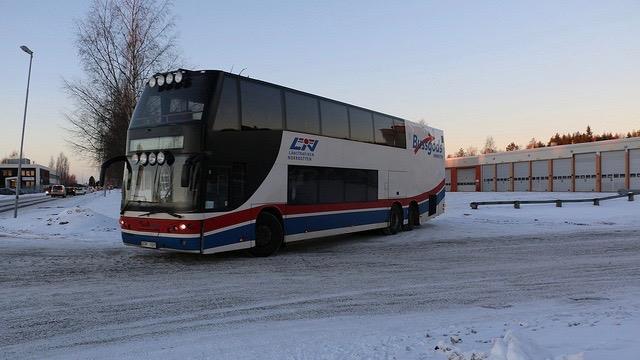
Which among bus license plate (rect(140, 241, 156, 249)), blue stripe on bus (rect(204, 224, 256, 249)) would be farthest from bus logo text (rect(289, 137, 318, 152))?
bus license plate (rect(140, 241, 156, 249))

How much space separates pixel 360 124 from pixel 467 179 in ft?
204

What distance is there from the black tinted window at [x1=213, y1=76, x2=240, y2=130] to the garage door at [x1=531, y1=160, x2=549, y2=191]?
54.8m

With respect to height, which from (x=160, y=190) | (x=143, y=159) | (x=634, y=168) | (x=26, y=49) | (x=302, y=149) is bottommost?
(x=160, y=190)

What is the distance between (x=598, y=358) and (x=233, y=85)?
8.85 metres

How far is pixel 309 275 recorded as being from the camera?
9766 millimetres

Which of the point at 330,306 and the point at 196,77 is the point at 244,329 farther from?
the point at 196,77

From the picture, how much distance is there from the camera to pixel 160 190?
10.9 meters

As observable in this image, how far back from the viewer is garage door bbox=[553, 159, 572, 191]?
55719 mm

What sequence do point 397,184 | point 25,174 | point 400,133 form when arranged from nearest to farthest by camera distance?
1. point 397,184
2. point 400,133
3. point 25,174

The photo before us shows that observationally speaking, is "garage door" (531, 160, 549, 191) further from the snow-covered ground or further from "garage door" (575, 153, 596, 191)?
the snow-covered ground

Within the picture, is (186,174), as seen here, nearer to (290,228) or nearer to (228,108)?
(228,108)

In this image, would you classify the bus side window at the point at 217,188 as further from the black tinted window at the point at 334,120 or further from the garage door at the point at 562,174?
the garage door at the point at 562,174

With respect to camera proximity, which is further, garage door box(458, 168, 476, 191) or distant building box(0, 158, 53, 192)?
distant building box(0, 158, 53, 192)

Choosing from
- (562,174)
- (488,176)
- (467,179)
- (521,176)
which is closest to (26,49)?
(562,174)
